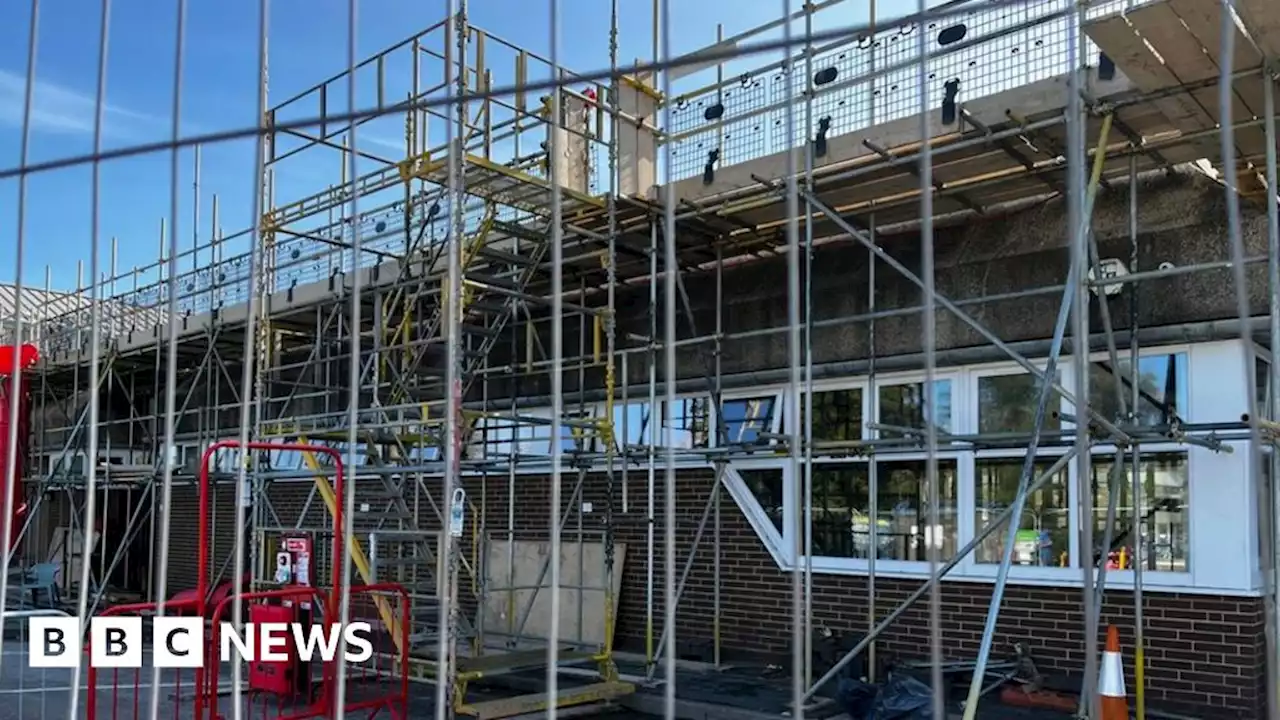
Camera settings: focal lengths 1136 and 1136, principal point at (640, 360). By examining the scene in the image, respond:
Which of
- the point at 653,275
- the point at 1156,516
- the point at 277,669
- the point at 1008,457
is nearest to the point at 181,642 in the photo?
the point at 277,669

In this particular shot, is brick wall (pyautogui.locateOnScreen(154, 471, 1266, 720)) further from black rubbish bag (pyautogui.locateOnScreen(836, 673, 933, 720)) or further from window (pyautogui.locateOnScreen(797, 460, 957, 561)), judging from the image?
black rubbish bag (pyautogui.locateOnScreen(836, 673, 933, 720))

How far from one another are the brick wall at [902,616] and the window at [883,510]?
279mm

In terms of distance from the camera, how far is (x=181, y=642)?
7688 mm

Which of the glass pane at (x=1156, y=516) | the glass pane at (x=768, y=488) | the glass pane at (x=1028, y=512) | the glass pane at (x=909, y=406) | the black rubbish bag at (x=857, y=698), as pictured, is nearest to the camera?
the glass pane at (x=1156, y=516)

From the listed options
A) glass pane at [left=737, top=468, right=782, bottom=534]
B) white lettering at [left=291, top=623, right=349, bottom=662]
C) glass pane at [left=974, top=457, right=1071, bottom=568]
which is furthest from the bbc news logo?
glass pane at [left=974, top=457, right=1071, bottom=568]

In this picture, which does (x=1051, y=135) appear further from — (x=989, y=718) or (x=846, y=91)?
(x=989, y=718)

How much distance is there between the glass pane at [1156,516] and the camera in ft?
25.7

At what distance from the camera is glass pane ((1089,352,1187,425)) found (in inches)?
310

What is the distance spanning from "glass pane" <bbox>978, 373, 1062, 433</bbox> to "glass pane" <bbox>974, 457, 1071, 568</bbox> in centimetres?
26

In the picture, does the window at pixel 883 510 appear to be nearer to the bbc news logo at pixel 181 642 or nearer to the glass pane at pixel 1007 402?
the glass pane at pixel 1007 402

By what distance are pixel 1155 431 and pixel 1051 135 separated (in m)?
2.01

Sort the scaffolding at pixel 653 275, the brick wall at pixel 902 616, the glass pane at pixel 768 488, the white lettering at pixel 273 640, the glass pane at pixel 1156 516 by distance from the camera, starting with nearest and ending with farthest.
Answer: the scaffolding at pixel 653 275 < the brick wall at pixel 902 616 < the glass pane at pixel 1156 516 < the white lettering at pixel 273 640 < the glass pane at pixel 768 488

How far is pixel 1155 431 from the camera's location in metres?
6.53

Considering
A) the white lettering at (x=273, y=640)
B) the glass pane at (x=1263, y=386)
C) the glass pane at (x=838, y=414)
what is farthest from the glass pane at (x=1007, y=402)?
the white lettering at (x=273, y=640)
